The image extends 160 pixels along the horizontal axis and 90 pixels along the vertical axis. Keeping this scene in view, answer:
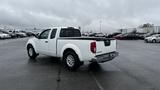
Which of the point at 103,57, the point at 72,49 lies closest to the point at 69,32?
the point at 72,49

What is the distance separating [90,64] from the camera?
29.0 ft

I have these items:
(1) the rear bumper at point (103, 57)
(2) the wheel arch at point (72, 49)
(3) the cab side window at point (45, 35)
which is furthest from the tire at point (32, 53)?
(1) the rear bumper at point (103, 57)

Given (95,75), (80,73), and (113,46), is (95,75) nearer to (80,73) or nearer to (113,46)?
(80,73)

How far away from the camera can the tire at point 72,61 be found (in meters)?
7.42

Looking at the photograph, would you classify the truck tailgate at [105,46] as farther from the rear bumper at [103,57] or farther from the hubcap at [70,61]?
the hubcap at [70,61]

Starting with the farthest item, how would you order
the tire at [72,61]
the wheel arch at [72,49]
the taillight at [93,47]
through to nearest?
the tire at [72,61] → the wheel arch at [72,49] → the taillight at [93,47]

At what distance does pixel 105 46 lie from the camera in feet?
24.6

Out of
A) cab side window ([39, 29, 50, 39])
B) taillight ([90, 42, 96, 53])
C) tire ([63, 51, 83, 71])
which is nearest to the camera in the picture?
taillight ([90, 42, 96, 53])

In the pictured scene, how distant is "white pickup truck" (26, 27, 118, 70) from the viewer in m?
6.99

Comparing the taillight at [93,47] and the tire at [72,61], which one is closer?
the taillight at [93,47]

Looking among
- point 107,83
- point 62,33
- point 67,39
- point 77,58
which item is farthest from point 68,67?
point 107,83

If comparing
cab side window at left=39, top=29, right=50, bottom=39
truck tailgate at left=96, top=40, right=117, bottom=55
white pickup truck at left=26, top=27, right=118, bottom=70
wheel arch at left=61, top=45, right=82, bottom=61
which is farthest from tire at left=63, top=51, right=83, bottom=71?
cab side window at left=39, top=29, right=50, bottom=39

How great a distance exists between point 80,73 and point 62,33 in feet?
8.51

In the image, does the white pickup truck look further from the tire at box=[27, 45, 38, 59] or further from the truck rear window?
the tire at box=[27, 45, 38, 59]
